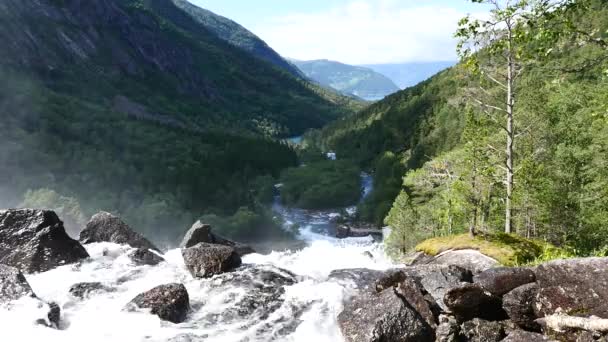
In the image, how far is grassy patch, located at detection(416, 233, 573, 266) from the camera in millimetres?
23016

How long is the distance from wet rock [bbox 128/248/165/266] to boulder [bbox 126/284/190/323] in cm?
705

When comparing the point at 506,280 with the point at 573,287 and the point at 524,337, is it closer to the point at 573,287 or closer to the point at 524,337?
the point at 573,287

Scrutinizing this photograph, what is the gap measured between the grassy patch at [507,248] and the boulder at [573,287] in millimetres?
6366

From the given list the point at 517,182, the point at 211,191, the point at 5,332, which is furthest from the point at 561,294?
the point at 211,191

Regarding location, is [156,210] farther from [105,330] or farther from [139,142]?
[105,330]

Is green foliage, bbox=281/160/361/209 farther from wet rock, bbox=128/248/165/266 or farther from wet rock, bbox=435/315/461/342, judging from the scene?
wet rock, bbox=435/315/461/342

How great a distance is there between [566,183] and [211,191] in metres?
137

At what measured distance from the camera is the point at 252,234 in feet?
429

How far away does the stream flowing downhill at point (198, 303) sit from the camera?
1800 centimetres

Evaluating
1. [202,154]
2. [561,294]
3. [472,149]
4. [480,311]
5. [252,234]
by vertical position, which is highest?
[472,149]

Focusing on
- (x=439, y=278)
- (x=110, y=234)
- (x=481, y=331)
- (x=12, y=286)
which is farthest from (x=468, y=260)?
(x=110, y=234)

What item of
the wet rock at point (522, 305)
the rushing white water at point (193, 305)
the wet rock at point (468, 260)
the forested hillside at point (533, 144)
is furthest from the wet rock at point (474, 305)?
the forested hillside at point (533, 144)

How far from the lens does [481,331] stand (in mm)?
15477

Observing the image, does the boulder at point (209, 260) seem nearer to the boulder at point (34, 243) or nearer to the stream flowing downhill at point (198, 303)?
the stream flowing downhill at point (198, 303)
